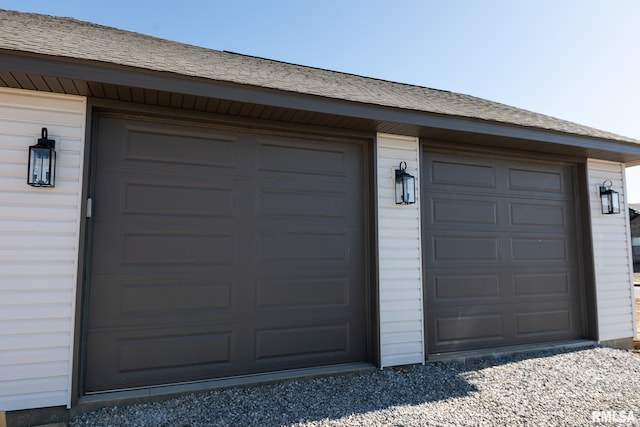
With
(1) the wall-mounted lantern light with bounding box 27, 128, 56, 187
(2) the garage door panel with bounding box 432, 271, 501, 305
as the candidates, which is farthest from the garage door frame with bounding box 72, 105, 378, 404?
(2) the garage door panel with bounding box 432, 271, 501, 305

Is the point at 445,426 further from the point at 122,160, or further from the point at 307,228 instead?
the point at 122,160

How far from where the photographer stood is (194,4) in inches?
206

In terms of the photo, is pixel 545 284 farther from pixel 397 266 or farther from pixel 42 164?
pixel 42 164

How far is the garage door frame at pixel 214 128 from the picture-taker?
282 cm

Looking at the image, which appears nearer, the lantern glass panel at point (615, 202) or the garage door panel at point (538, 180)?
the garage door panel at point (538, 180)

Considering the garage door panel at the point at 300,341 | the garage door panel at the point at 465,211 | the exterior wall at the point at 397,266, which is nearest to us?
the garage door panel at the point at 300,341

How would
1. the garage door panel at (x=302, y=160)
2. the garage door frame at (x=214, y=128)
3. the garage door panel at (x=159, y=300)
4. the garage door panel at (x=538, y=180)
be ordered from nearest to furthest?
the garage door frame at (x=214, y=128)
the garage door panel at (x=159, y=300)
the garage door panel at (x=302, y=160)
the garage door panel at (x=538, y=180)

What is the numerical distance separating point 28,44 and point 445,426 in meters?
3.91

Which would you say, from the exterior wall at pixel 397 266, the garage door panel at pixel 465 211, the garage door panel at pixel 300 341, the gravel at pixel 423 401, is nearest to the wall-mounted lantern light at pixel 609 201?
the garage door panel at pixel 465 211

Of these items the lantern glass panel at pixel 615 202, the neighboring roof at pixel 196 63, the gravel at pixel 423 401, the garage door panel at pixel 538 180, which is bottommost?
the gravel at pixel 423 401

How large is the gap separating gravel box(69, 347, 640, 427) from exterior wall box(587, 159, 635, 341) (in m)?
1.12

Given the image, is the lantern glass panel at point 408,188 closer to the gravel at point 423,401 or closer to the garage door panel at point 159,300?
the gravel at point 423,401

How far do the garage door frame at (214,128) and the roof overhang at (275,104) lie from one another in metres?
0.09

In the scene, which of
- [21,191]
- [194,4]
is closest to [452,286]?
[21,191]
